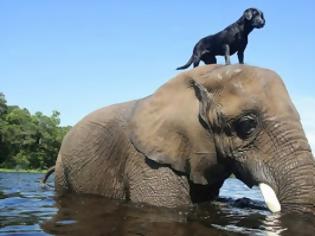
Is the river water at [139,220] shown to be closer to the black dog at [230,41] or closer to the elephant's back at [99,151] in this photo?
the elephant's back at [99,151]

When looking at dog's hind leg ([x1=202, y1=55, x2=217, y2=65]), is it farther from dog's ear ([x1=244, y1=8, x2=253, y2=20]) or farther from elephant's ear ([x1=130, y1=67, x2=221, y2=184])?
elephant's ear ([x1=130, y1=67, x2=221, y2=184])

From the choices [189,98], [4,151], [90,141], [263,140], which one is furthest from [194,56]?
[4,151]

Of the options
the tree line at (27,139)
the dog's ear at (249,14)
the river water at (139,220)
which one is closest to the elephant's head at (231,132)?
the river water at (139,220)

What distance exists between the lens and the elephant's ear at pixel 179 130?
612 centimetres

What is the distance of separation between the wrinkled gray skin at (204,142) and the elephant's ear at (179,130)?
0.5 inches

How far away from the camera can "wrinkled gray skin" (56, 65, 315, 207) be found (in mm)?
5449

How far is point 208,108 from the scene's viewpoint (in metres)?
6.04

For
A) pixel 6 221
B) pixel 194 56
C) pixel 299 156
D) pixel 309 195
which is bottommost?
pixel 6 221

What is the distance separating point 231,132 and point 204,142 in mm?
378

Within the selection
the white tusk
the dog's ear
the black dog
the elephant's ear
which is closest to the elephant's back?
the elephant's ear

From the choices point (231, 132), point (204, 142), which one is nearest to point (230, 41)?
point (204, 142)

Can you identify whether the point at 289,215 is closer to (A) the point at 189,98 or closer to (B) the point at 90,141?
(A) the point at 189,98

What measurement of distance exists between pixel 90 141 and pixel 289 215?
3489 mm

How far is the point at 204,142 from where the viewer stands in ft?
20.0
